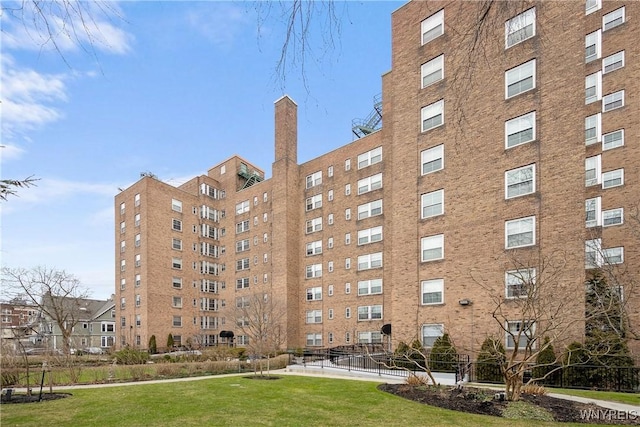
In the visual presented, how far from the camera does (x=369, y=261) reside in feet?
112

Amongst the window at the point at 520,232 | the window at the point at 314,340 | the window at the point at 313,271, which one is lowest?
the window at the point at 314,340

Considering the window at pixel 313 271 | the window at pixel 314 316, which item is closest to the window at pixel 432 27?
the window at pixel 313 271

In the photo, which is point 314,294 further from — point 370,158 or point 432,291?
point 432,291

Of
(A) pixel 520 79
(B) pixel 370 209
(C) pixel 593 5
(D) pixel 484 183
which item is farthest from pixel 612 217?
(B) pixel 370 209

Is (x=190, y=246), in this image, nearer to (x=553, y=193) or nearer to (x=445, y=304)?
(x=445, y=304)

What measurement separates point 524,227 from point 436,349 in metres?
7.35

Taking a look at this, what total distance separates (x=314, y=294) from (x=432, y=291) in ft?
58.0

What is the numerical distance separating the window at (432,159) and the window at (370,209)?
10.3 metres

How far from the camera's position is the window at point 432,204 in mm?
22894

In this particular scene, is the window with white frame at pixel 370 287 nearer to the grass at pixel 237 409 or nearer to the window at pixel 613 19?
the grass at pixel 237 409

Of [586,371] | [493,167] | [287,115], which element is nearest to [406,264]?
[493,167]

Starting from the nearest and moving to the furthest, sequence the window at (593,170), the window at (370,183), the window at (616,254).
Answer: the window at (616,254), the window at (593,170), the window at (370,183)

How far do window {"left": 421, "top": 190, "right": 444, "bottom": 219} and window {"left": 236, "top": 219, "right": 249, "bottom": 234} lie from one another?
26929mm

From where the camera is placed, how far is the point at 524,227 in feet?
64.8
